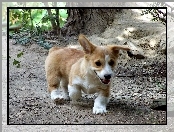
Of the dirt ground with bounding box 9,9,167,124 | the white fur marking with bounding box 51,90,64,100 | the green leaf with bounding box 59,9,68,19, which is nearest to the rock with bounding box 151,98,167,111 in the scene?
the dirt ground with bounding box 9,9,167,124

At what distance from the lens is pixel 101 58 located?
2627 millimetres

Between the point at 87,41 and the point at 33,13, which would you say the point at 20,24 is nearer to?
the point at 33,13

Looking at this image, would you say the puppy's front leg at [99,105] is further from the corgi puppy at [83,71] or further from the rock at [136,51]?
the rock at [136,51]

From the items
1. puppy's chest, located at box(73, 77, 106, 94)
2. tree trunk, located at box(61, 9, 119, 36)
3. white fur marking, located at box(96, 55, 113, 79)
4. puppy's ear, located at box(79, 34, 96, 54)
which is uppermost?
tree trunk, located at box(61, 9, 119, 36)

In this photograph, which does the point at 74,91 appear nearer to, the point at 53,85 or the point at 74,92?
the point at 74,92

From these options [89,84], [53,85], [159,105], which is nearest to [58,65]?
[53,85]

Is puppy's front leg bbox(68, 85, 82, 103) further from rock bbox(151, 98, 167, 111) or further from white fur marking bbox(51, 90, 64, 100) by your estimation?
rock bbox(151, 98, 167, 111)

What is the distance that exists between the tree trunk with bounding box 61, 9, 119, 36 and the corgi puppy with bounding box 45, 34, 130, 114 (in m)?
0.10

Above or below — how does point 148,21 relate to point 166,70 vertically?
above

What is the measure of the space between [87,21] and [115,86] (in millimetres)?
326

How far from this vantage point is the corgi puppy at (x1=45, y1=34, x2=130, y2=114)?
2637 mm

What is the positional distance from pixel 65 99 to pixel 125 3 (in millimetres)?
513

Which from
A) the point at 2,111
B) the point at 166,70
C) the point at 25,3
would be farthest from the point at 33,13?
the point at 166,70

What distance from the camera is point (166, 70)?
2.85 meters
